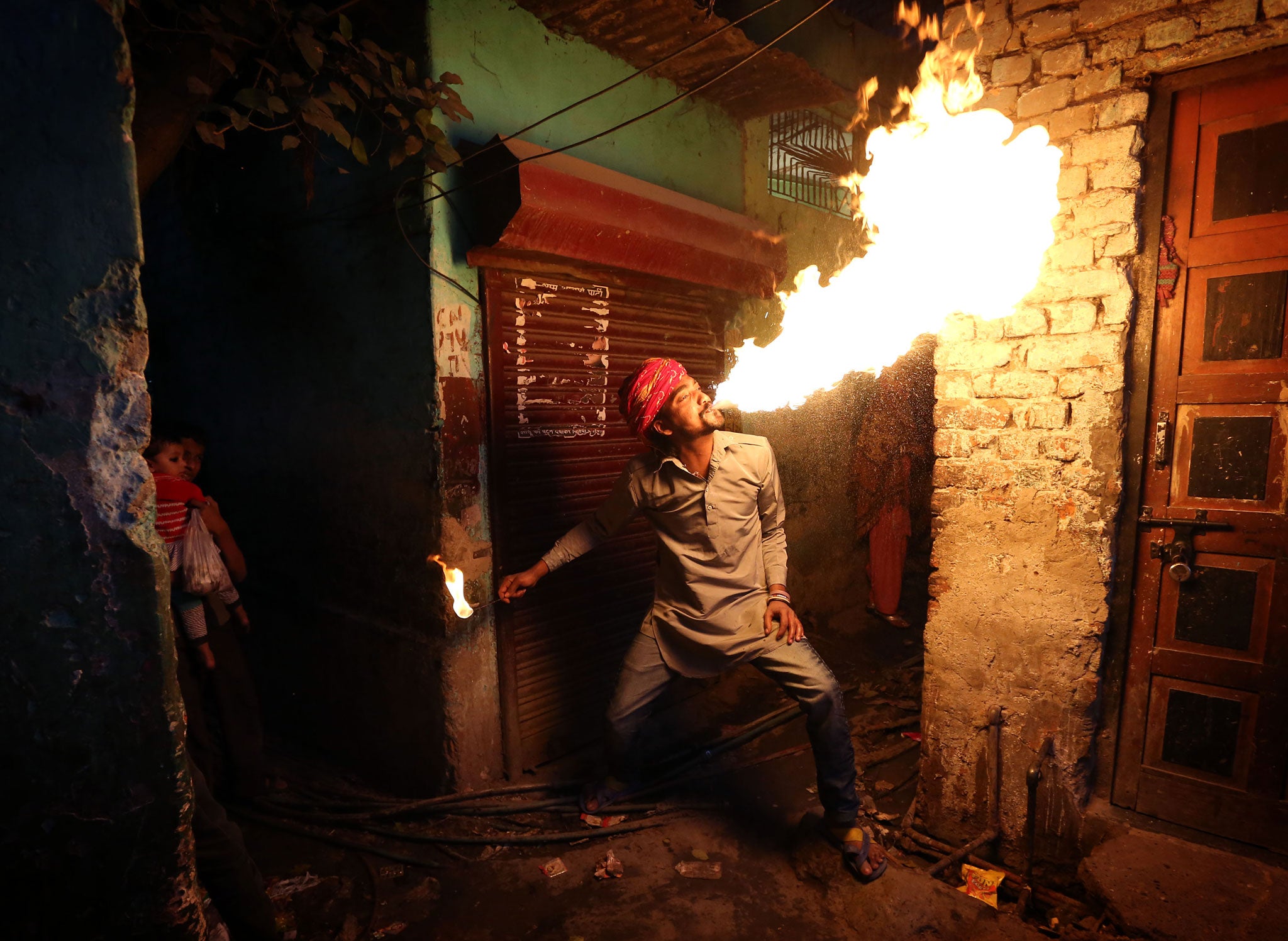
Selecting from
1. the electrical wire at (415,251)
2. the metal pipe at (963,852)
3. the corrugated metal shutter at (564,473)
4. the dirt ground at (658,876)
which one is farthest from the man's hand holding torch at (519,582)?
the metal pipe at (963,852)

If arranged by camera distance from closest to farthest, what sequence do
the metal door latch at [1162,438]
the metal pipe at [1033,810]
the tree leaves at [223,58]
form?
the tree leaves at [223,58], the metal door latch at [1162,438], the metal pipe at [1033,810]

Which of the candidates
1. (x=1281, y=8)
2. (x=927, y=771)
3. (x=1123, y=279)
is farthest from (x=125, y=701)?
(x=1281, y=8)

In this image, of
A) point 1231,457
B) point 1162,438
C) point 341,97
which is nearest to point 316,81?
point 341,97

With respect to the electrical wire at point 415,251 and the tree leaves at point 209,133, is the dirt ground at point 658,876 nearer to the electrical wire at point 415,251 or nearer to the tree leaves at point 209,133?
the electrical wire at point 415,251

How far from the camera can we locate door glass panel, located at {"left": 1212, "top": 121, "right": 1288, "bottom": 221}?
9.31ft

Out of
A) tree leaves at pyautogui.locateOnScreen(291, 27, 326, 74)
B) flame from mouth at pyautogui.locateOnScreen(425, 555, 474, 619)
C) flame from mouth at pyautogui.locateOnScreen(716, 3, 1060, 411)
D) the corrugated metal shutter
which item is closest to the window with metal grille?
the corrugated metal shutter

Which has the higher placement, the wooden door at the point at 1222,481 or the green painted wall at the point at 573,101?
the green painted wall at the point at 573,101

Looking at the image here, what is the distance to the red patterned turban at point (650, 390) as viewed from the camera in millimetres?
3775

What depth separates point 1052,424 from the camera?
129 inches

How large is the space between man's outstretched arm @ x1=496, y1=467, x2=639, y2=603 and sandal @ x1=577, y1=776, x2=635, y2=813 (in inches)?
Result: 54.7

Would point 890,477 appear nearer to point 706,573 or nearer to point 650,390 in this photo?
point 706,573

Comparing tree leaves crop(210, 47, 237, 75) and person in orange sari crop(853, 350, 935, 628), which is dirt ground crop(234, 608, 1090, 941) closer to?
person in orange sari crop(853, 350, 935, 628)

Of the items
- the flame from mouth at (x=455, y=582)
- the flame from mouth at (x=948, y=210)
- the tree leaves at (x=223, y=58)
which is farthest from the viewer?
the flame from mouth at (x=455, y=582)

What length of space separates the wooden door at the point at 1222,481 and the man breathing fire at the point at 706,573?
5.28 ft
